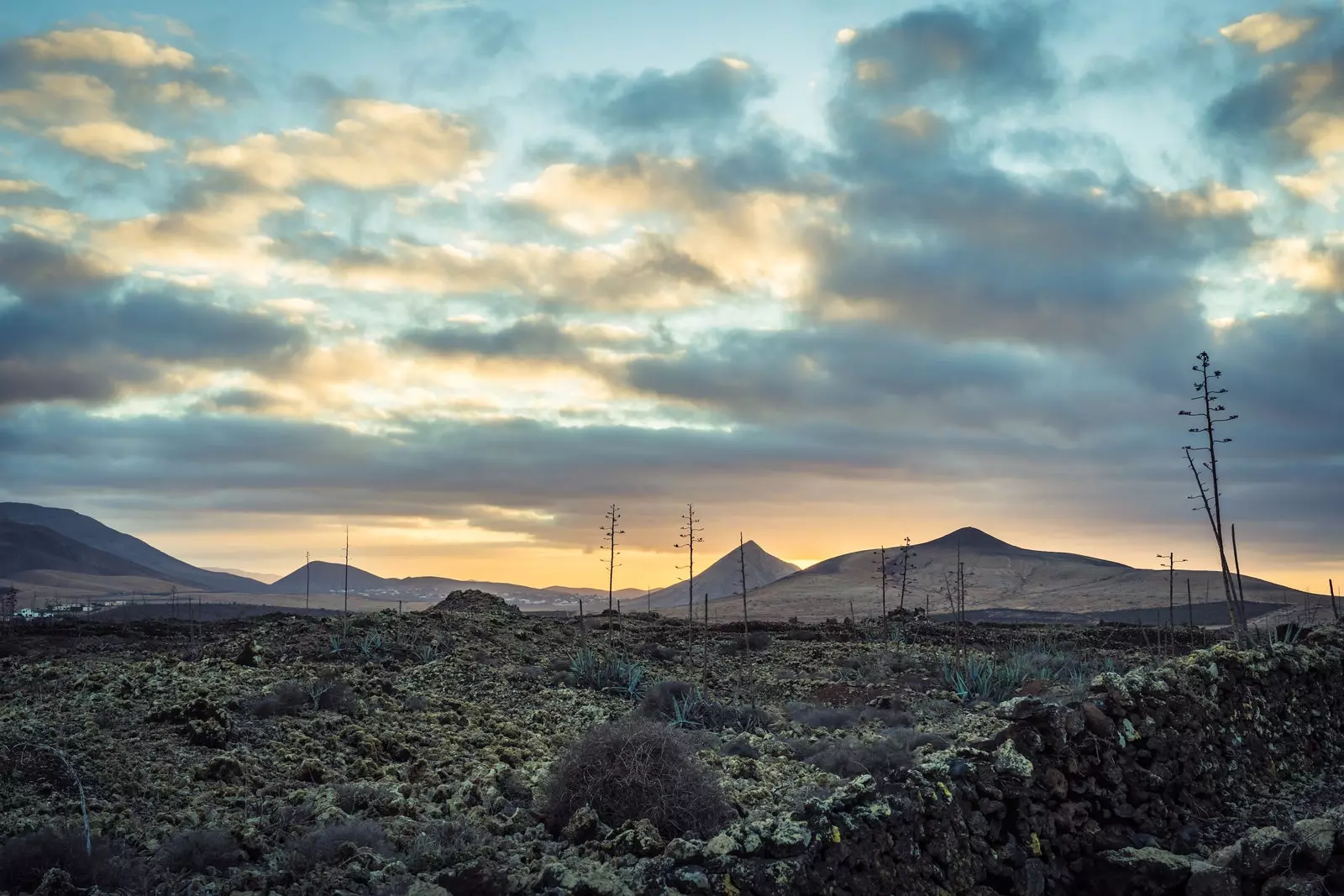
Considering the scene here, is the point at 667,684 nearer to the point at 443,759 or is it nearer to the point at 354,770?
the point at 443,759

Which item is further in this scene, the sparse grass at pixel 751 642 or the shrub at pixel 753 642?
the shrub at pixel 753 642

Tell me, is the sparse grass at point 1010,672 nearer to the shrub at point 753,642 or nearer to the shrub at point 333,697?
the shrub at point 753,642

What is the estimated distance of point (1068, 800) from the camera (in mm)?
10562

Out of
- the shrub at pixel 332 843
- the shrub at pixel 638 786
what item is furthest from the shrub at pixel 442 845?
the shrub at pixel 638 786

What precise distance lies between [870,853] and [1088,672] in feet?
64.7

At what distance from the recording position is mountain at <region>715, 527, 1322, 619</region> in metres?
113

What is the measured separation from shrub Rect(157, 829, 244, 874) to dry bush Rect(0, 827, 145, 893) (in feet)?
0.94

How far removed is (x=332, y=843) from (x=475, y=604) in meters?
32.4

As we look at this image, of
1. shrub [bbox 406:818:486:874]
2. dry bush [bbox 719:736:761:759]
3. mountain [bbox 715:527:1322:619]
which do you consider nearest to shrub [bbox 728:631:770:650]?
dry bush [bbox 719:736:761:759]

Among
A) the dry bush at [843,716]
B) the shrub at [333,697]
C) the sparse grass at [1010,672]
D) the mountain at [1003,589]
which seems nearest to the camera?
the shrub at [333,697]

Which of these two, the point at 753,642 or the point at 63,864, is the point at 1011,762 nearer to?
the point at 63,864

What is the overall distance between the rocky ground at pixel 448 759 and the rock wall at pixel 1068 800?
0.11 m

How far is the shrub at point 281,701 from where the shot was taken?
15805mm

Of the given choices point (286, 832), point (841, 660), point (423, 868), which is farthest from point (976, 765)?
point (841, 660)
